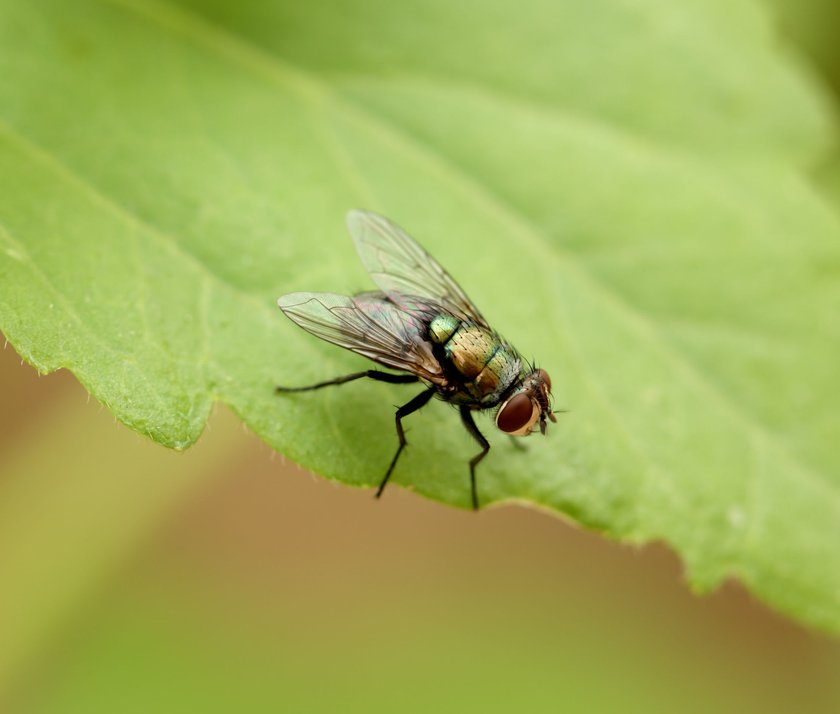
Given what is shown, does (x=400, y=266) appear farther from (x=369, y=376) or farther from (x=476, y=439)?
(x=476, y=439)

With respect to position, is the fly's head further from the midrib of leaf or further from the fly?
the midrib of leaf

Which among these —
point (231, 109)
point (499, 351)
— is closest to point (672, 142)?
point (499, 351)

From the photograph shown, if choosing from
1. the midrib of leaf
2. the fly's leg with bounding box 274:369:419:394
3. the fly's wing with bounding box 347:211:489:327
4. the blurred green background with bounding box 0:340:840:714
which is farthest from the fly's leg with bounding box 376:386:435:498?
the blurred green background with bounding box 0:340:840:714

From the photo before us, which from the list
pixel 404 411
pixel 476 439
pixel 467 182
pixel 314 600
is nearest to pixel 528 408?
pixel 476 439

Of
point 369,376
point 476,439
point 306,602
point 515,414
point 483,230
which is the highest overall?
point 483,230

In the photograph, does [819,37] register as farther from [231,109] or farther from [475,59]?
[231,109]

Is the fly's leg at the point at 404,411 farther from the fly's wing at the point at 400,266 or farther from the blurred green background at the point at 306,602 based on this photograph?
the blurred green background at the point at 306,602
